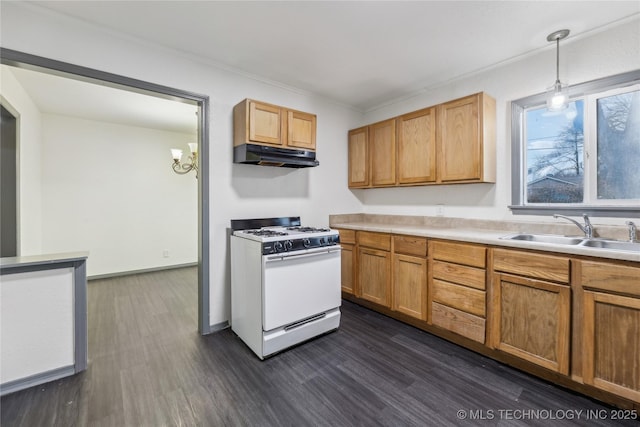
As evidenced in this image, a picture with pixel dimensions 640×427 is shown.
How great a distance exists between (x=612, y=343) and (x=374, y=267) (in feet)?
5.73

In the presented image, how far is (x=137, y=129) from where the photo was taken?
14.7 feet

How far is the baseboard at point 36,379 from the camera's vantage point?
1718 millimetres

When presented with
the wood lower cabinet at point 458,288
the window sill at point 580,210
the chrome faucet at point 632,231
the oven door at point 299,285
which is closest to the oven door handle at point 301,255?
the oven door at point 299,285

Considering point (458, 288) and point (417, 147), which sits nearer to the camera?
point (458, 288)

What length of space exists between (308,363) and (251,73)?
8.93 feet

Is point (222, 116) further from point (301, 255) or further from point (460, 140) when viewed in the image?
point (460, 140)

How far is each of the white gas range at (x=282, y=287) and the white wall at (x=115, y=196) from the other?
2.86 meters

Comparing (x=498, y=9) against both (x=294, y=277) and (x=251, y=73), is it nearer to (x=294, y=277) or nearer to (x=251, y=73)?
(x=251, y=73)

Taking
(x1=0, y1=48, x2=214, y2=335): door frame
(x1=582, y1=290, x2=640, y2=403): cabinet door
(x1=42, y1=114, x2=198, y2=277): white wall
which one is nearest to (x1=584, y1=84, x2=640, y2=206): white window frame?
(x1=582, y1=290, x2=640, y2=403): cabinet door

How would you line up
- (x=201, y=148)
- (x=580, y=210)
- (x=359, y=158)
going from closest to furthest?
(x=580, y=210) < (x=201, y=148) < (x=359, y=158)

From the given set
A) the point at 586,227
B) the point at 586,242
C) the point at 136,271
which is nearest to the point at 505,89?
the point at 586,227

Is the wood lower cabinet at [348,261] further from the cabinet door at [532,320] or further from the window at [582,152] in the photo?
the window at [582,152]

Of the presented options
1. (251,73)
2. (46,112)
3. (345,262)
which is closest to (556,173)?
(345,262)

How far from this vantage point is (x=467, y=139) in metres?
2.51
